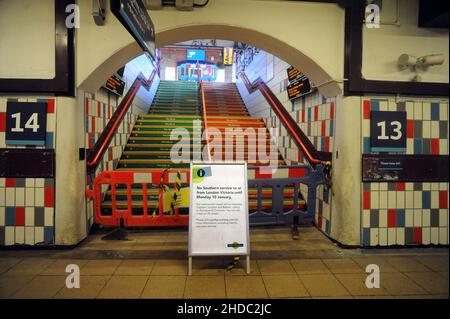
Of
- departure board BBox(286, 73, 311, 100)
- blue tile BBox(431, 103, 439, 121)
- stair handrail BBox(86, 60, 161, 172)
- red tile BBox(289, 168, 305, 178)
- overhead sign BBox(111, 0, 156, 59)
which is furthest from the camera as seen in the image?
departure board BBox(286, 73, 311, 100)

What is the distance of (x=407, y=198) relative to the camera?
3.55 metres

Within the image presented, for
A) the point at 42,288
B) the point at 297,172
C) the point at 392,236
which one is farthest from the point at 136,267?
the point at 392,236

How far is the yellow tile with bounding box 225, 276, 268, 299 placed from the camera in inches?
97.2

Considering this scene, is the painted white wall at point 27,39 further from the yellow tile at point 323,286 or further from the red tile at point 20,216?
the yellow tile at point 323,286

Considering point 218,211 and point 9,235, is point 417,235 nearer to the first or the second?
point 218,211

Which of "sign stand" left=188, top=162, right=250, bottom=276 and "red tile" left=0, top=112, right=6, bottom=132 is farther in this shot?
"red tile" left=0, top=112, right=6, bottom=132

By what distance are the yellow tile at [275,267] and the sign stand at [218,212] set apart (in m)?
0.21

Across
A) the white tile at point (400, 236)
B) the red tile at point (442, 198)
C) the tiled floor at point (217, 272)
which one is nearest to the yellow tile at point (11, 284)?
the tiled floor at point (217, 272)

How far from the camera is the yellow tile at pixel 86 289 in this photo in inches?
95.3

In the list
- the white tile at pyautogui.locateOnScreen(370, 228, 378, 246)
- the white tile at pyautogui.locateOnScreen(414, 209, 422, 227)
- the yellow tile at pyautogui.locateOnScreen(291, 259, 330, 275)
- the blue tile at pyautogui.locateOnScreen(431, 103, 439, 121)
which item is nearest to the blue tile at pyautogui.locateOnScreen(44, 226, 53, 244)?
the yellow tile at pyautogui.locateOnScreen(291, 259, 330, 275)

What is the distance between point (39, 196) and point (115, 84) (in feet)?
8.20

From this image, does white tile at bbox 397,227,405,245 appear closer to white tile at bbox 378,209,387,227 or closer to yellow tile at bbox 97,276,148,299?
white tile at bbox 378,209,387,227

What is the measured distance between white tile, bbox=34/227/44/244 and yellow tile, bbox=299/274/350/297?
2.93 metres

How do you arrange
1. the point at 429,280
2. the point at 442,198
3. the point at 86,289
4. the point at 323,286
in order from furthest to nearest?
1. the point at 442,198
2. the point at 429,280
3. the point at 323,286
4. the point at 86,289
